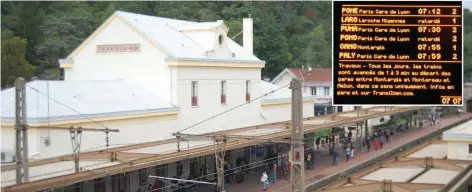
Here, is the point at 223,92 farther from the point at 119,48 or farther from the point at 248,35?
the point at 248,35

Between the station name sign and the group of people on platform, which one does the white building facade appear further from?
the group of people on platform

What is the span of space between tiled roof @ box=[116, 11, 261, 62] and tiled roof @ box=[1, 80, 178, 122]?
203 cm

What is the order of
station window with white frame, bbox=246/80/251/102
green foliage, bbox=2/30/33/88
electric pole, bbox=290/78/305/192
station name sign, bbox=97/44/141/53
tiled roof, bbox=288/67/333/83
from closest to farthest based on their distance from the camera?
electric pole, bbox=290/78/305/192
station name sign, bbox=97/44/141/53
green foliage, bbox=2/30/33/88
station window with white frame, bbox=246/80/251/102
tiled roof, bbox=288/67/333/83

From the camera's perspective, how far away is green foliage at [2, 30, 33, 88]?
1077 inches

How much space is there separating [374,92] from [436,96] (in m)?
1.15

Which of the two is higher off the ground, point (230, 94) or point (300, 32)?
point (300, 32)

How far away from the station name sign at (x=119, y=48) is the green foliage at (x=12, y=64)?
14.5ft

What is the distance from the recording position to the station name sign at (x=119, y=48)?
24.8m

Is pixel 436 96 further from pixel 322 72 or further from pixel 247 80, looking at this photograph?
pixel 322 72

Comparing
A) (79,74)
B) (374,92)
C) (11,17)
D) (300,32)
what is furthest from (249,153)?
(300,32)

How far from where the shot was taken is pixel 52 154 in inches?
721

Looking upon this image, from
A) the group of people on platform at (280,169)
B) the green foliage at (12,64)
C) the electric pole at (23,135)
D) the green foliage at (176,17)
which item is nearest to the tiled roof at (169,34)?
the group of people on platform at (280,169)

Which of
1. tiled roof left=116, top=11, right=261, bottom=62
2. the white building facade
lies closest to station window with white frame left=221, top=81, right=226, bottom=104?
the white building facade

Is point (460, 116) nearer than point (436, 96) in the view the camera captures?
No
